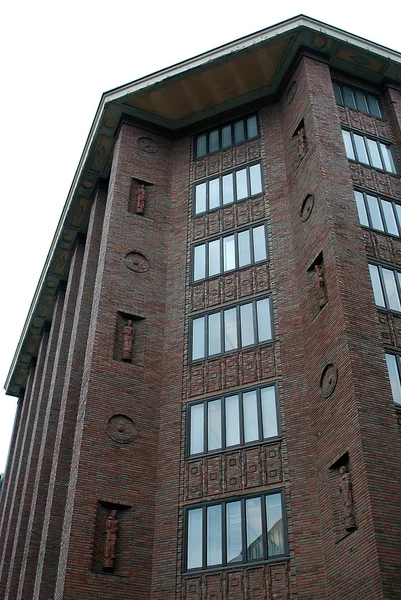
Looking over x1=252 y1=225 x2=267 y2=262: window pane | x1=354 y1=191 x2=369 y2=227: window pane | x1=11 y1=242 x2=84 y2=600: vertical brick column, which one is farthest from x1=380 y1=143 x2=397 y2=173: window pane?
x1=11 y1=242 x2=84 y2=600: vertical brick column

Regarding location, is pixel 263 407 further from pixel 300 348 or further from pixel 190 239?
pixel 190 239

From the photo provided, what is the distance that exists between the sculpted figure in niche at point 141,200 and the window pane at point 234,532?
12.2 meters

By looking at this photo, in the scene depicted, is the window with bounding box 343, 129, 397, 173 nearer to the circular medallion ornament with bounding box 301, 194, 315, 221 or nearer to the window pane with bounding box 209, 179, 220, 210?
the circular medallion ornament with bounding box 301, 194, 315, 221

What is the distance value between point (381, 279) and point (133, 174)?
37.7 ft

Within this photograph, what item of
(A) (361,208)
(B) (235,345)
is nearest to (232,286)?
(B) (235,345)

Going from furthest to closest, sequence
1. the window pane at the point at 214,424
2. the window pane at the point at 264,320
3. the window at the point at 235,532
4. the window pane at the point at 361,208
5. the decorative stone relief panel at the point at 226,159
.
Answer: the decorative stone relief panel at the point at 226,159
the window pane at the point at 361,208
the window pane at the point at 264,320
the window pane at the point at 214,424
the window at the point at 235,532

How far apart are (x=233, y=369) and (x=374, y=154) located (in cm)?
963

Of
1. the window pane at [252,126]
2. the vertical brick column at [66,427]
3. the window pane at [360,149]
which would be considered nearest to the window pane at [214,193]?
the window pane at [252,126]

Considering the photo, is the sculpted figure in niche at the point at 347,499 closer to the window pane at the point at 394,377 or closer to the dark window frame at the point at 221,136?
the window pane at the point at 394,377

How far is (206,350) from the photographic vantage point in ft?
75.6

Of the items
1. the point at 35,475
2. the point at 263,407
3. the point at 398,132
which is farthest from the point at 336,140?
the point at 35,475

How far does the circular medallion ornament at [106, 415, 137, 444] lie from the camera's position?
2122cm

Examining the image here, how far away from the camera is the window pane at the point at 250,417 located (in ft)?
67.1

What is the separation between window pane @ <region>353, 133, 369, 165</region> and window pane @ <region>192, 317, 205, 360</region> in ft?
26.3
